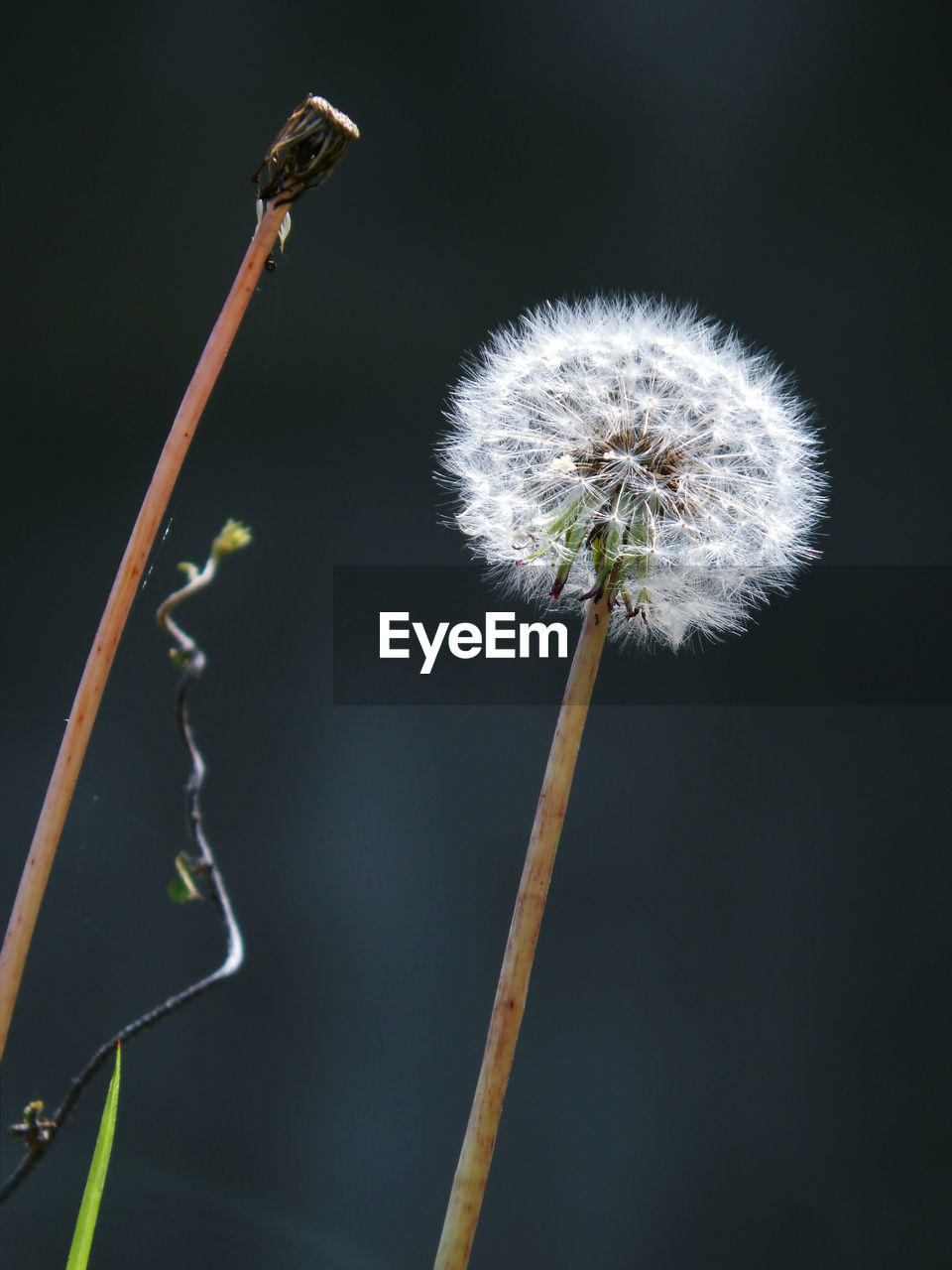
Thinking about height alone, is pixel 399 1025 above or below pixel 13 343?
below

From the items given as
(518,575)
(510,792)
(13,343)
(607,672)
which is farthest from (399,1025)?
(13,343)

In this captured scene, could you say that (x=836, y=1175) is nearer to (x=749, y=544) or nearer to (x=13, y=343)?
(x=749, y=544)

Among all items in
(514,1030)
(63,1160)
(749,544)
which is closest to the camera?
(514,1030)

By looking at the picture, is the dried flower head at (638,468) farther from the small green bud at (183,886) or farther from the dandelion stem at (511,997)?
the small green bud at (183,886)

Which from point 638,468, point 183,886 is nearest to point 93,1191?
point 183,886

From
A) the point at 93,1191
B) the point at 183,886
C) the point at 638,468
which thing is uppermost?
the point at 638,468

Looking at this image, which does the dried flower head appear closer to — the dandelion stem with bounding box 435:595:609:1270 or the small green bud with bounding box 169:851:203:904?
the dandelion stem with bounding box 435:595:609:1270

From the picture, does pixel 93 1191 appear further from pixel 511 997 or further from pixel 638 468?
pixel 638 468
